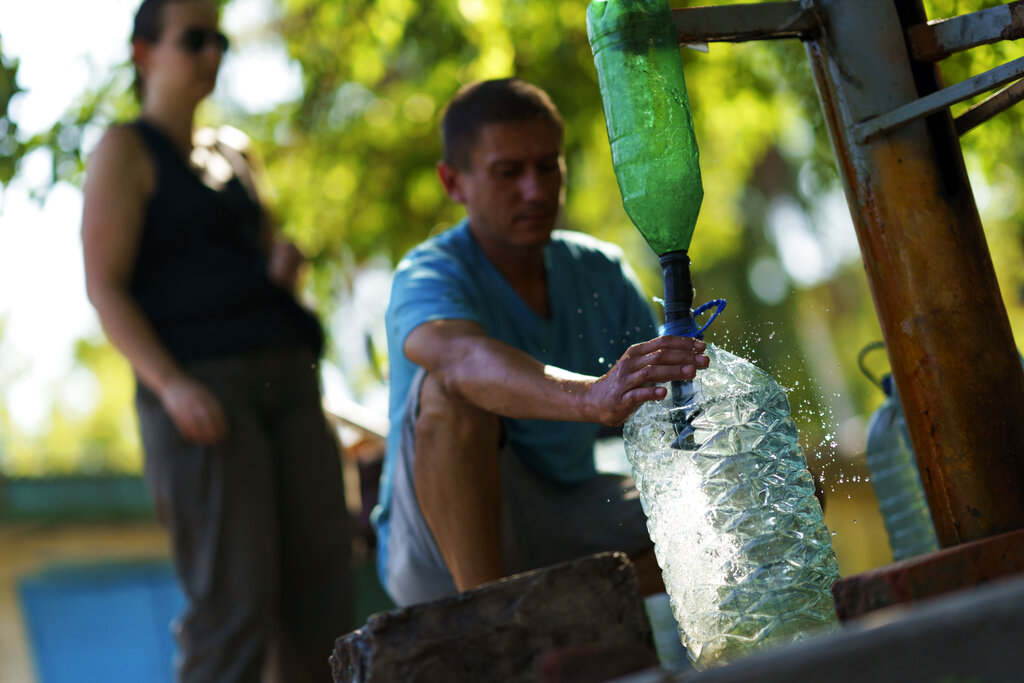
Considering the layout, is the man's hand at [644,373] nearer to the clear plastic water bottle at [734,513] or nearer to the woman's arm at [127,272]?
the clear plastic water bottle at [734,513]

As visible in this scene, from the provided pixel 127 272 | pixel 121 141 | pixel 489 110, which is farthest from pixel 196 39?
pixel 489 110

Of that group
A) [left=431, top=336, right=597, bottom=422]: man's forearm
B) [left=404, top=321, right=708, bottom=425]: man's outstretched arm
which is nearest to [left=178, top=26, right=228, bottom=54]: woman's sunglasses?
[left=404, top=321, right=708, bottom=425]: man's outstretched arm

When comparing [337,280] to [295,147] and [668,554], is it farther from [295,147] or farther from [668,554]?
[668,554]

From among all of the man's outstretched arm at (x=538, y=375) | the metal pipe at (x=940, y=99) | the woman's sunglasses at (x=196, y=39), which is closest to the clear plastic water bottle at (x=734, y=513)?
the man's outstretched arm at (x=538, y=375)

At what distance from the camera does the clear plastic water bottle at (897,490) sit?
263 centimetres

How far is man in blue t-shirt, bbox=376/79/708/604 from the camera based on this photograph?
2195mm

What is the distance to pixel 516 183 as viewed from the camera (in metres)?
2.68

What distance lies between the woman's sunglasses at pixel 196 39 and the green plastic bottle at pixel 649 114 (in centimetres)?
176

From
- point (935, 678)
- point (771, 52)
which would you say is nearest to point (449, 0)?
point (771, 52)

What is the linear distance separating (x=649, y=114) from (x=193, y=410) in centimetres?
150

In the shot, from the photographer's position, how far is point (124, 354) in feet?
9.09

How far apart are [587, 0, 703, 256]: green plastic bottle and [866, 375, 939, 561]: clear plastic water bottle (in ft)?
3.63

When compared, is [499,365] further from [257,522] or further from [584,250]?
[257,522]

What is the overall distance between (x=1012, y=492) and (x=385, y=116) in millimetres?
5327
